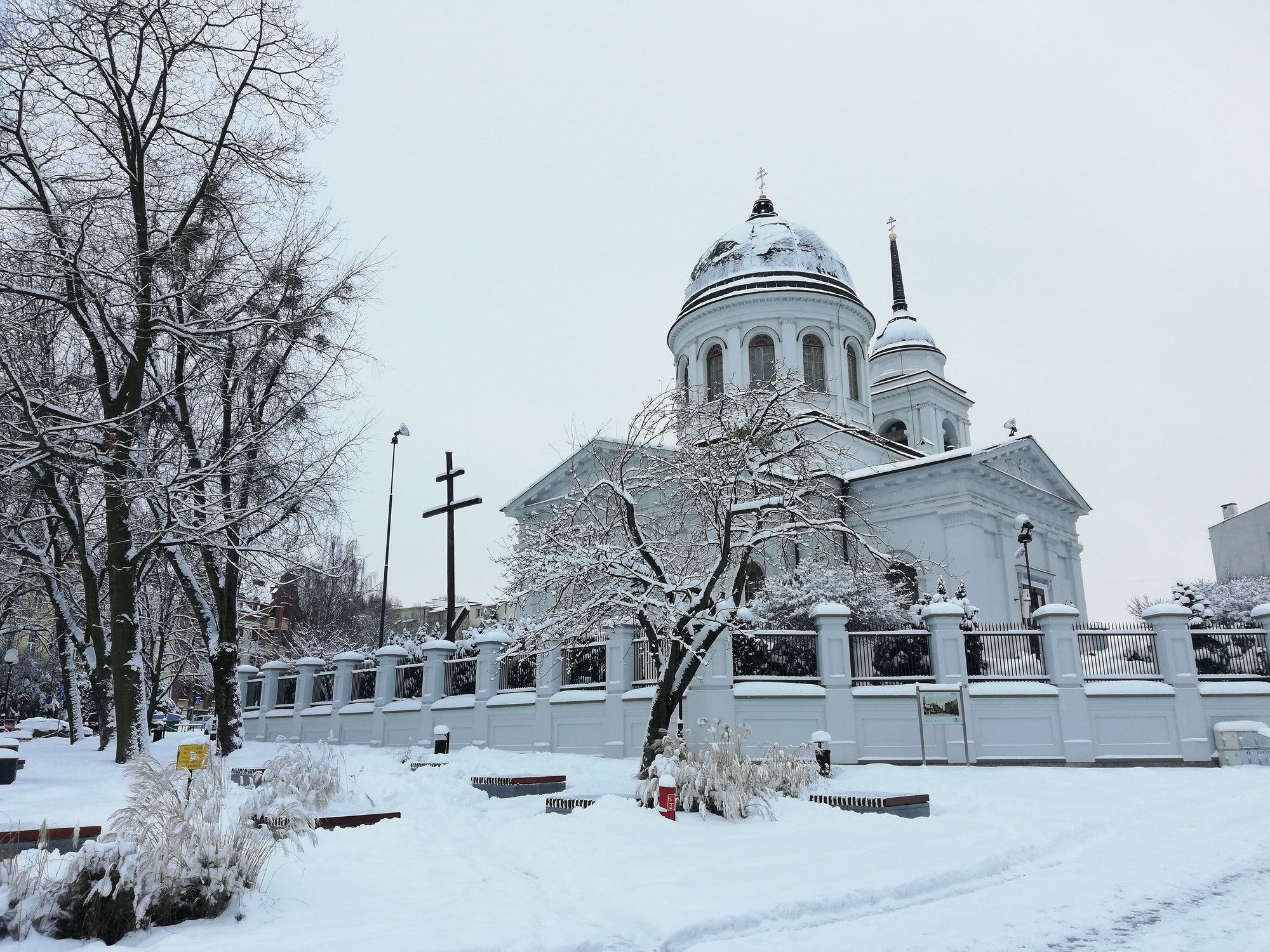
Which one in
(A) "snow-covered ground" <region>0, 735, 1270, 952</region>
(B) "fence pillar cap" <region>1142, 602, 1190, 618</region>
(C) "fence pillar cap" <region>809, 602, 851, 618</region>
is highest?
(C) "fence pillar cap" <region>809, 602, 851, 618</region>

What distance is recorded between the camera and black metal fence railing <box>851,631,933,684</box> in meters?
16.5

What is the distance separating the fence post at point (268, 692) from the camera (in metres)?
26.0

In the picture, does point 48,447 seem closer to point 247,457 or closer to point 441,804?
point 247,457

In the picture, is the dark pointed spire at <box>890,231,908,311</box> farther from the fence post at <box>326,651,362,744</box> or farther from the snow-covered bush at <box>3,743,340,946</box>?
the snow-covered bush at <box>3,743,340,946</box>

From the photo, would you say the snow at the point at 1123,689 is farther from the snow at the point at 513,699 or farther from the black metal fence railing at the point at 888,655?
the snow at the point at 513,699

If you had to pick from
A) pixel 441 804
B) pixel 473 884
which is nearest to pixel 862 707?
pixel 441 804

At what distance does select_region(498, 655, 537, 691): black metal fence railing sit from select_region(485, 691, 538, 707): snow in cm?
26

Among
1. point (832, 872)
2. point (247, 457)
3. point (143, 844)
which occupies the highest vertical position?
point (247, 457)

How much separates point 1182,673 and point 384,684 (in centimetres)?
1691

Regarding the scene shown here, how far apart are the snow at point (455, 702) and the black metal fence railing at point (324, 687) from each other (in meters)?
5.05

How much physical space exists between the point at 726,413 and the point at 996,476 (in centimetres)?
1447

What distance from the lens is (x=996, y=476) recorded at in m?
27.7

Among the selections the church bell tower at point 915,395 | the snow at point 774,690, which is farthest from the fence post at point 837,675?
the church bell tower at point 915,395

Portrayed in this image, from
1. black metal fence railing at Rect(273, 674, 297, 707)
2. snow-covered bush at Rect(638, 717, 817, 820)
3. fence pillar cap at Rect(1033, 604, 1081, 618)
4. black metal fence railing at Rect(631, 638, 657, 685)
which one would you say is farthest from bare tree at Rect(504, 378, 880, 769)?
black metal fence railing at Rect(273, 674, 297, 707)
